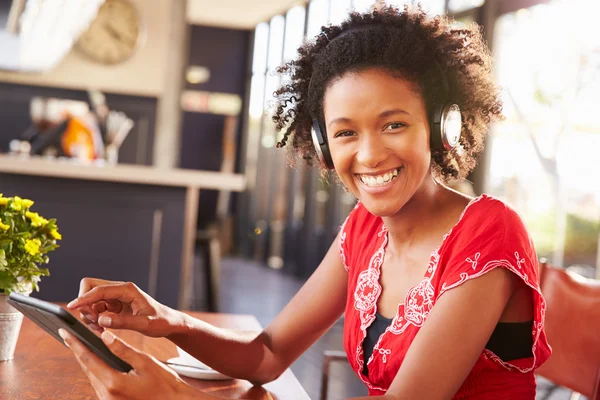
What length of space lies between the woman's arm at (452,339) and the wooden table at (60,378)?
27 cm

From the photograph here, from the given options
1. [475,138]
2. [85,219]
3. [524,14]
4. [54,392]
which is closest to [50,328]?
[54,392]

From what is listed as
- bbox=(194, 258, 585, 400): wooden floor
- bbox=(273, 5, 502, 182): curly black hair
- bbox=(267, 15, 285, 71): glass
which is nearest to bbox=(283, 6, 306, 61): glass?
bbox=(267, 15, 285, 71): glass

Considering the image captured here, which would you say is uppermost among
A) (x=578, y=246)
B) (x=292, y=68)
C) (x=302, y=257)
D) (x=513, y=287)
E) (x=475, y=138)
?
(x=292, y=68)

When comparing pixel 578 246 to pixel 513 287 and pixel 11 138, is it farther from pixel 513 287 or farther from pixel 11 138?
pixel 11 138

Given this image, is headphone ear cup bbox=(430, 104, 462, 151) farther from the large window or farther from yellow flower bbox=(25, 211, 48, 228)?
the large window

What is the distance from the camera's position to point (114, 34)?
6.38m

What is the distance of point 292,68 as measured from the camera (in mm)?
1502

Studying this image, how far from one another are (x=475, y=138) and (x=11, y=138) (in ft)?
19.0

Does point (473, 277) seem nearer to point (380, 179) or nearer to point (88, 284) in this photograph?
point (380, 179)

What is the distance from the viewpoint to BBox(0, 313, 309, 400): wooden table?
3.57ft

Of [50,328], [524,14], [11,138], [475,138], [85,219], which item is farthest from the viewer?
[11,138]

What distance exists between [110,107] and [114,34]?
2.10ft

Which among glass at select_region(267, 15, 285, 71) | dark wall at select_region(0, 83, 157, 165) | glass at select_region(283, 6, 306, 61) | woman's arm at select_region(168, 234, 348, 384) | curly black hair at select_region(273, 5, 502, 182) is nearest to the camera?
curly black hair at select_region(273, 5, 502, 182)

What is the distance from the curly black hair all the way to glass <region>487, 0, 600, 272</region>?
3200 mm
